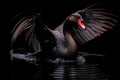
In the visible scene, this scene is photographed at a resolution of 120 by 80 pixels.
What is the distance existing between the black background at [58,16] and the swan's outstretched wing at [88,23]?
38 mm

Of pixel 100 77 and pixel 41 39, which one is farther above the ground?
pixel 41 39

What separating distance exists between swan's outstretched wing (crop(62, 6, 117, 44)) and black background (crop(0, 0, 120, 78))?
0.13ft

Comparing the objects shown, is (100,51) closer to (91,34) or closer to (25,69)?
(91,34)

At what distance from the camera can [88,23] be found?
3975mm

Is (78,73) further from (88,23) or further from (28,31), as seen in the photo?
(28,31)

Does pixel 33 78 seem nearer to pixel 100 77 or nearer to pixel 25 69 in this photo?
pixel 25 69

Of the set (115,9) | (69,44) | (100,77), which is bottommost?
(100,77)

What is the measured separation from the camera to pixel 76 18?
13.1 feet

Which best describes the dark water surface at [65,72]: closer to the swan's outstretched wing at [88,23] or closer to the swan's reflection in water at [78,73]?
the swan's reflection in water at [78,73]

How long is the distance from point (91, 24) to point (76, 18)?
13 centimetres

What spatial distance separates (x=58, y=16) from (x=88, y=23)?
0.25m

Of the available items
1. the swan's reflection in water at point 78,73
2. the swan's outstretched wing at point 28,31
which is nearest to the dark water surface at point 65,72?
the swan's reflection in water at point 78,73

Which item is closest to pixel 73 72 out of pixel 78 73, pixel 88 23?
pixel 78 73

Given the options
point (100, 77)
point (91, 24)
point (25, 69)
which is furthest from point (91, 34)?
point (25, 69)
